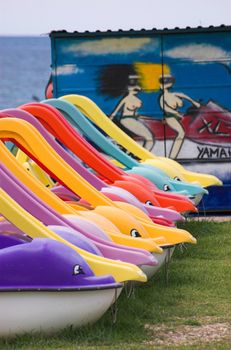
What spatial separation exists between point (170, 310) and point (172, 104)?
284 inches

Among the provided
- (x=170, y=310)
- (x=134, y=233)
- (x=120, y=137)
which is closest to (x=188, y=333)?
(x=170, y=310)

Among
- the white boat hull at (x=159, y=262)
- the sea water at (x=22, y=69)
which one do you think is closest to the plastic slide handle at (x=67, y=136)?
the white boat hull at (x=159, y=262)

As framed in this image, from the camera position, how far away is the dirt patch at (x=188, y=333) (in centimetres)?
801

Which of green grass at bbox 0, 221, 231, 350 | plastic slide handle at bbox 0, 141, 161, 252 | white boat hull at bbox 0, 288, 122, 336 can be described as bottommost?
green grass at bbox 0, 221, 231, 350

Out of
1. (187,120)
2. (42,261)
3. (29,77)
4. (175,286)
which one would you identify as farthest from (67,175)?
(29,77)

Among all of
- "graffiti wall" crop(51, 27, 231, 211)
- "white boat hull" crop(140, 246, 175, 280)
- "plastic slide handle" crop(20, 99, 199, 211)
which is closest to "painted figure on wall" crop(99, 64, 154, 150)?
"graffiti wall" crop(51, 27, 231, 211)

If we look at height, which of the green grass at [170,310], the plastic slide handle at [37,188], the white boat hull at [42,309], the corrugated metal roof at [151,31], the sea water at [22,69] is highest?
the corrugated metal roof at [151,31]

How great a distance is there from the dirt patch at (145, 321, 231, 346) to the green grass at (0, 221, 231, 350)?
16 millimetres

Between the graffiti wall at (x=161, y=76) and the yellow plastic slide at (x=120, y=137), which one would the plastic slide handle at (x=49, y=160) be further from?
the graffiti wall at (x=161, y=76)

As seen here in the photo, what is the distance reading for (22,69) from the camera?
59969mm

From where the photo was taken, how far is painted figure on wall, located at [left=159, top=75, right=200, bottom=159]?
52.7ft

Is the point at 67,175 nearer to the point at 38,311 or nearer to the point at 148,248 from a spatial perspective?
the point at 148,248

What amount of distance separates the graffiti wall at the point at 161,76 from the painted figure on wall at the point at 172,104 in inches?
0.5

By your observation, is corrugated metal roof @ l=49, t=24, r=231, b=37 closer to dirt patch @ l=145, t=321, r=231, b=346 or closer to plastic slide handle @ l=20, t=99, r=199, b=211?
plastic slide handle @ l=20, t=99, r=199, b=211
